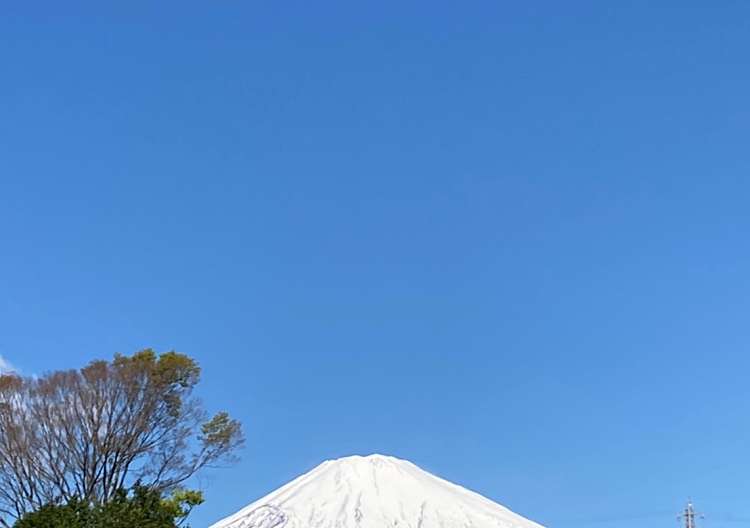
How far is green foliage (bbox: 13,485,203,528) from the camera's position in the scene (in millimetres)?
22219

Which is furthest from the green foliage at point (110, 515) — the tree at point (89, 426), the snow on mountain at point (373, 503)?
the snow on mountain at point (373, 503)

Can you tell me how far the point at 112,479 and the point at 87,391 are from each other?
2786 millimetres

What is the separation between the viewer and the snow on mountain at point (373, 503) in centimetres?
4659

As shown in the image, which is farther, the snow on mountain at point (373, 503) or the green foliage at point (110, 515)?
the snow on mountain at point (373, 503)

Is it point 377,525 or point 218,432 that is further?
point 377,525

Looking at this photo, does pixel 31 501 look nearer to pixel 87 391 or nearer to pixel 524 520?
pixel 87 391

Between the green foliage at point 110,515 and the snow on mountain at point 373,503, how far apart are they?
23.3 metres

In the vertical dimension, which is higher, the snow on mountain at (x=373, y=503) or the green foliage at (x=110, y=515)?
→ the snow on mountain at (x=373, y=503)

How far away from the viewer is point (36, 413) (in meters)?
29.6

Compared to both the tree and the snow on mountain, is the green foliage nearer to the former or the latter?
the tree

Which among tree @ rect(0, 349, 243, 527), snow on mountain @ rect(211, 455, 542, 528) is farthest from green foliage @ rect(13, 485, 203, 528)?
snow on mountain @ rect(211, 455, 542, 528)

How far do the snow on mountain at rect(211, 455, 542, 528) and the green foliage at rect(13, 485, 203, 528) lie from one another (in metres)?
23.3

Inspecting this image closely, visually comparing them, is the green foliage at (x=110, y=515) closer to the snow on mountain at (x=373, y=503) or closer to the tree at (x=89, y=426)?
the tree at (x=89, y=426)

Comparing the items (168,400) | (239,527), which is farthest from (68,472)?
(239,527)
